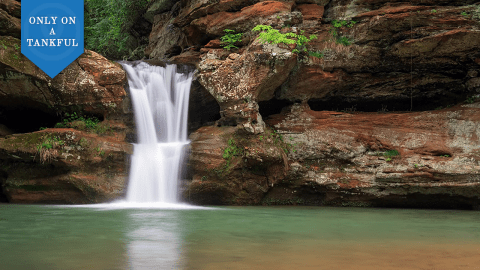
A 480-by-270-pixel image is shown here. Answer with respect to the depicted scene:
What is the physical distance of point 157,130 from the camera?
44.9ft

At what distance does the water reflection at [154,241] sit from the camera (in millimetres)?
4250

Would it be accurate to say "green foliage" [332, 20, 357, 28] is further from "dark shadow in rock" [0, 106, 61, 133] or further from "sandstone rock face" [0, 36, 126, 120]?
"dark shadow in rock" [0, 106, 61, 133]

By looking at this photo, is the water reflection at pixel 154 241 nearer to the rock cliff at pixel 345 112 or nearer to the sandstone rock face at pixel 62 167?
the sandstone rock face at pixel 62 167

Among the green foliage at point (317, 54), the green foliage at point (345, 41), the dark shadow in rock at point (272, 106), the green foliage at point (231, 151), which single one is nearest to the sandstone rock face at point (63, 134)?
the green foliage at point (231, 151)

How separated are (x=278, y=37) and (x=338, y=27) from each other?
2.53 m

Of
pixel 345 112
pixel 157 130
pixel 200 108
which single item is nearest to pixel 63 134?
pixel 157 130

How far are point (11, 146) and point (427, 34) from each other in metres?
13.2

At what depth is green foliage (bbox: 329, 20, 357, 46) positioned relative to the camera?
13445mm

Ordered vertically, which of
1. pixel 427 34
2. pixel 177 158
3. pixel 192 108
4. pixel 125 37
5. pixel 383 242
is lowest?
pixel 383 242

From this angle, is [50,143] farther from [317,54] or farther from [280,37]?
[317,54]

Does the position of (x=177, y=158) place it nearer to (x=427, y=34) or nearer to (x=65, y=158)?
(x=65, y=158)

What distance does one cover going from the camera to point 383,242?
18.6 ft

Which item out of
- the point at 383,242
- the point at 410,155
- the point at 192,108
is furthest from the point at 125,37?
the point at 383,242

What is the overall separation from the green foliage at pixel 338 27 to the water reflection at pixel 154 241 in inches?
329
